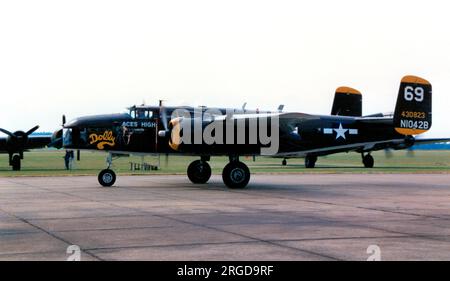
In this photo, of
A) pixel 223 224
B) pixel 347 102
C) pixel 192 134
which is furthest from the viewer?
pixel 347 102

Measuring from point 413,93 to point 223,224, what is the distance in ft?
60.4

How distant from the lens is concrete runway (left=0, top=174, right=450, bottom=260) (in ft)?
32.3

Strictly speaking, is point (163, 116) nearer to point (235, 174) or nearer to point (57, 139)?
point (235, 174)

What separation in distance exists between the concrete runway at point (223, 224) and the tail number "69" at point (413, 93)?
7.01m

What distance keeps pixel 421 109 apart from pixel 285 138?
772 centimetres

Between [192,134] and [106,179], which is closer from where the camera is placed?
[192,134]

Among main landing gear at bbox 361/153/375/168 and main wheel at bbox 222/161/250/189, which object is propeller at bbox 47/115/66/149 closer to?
main wheel at bbox 222/161/250/189

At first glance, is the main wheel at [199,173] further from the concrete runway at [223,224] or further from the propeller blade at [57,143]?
the propeller blade at [57,143]

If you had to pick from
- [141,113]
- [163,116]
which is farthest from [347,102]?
[141,113]

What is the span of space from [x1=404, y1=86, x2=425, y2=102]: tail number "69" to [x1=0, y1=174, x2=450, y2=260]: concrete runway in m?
7.01

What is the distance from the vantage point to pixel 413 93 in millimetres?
28969

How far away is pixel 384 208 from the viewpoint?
1717 centimetres

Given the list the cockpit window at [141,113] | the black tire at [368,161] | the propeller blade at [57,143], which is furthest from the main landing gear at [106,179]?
the black tire at [368,161]
